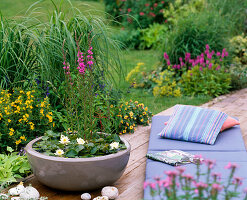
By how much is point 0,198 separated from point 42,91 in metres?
1.27

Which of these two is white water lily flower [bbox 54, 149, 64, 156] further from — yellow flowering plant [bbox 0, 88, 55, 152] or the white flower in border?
yellow flowering plant [bbox 0, 88, 55, 152]

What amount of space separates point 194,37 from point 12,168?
418 centimetres

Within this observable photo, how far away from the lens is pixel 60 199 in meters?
2.71

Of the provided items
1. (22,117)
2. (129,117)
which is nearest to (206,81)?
(129,117)

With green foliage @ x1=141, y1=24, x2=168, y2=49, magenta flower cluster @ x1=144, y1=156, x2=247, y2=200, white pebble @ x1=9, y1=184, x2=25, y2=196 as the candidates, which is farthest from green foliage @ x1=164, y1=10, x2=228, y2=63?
magenta flower cluster @ x1=144, y1=156, x2=247, y2=200

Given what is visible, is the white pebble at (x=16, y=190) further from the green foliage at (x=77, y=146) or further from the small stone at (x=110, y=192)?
the small stone at (x=110, y=192)

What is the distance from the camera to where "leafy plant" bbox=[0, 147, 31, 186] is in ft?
9.23

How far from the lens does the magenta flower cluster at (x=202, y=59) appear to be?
580 centimetres

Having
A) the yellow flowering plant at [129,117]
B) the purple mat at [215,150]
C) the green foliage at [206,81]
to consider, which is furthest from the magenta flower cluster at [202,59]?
the purple mat at [215,150]

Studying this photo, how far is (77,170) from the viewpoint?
261cm

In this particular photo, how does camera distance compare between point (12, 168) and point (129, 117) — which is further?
point (129, 117)

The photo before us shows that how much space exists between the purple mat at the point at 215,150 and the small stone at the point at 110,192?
247mm

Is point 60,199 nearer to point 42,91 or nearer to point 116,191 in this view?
point 116,191

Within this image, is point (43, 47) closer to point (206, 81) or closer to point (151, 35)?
point (206, 81)
